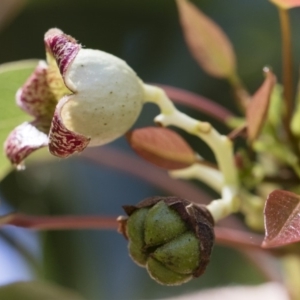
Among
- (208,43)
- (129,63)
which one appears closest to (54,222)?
(208,43)

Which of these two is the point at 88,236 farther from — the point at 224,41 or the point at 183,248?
the point at 183,248

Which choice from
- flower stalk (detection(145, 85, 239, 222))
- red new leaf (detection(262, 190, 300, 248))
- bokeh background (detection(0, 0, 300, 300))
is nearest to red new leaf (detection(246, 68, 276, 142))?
flower stalk (detection(145, 85, 239, 222))

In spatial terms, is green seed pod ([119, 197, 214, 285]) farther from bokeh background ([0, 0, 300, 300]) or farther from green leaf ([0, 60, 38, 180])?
bokeh background ([0, 0, 300, 300])

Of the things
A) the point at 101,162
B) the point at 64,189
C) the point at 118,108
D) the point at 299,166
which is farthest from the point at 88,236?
the point at 118,108

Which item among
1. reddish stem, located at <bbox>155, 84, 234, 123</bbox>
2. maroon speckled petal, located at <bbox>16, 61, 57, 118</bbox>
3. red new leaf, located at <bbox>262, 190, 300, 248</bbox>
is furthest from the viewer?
reddish stem, located at <bbox>155, 84, 234, 123</bbox>

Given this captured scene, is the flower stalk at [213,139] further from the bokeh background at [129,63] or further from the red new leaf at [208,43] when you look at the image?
the bokeh background at [129,63]
